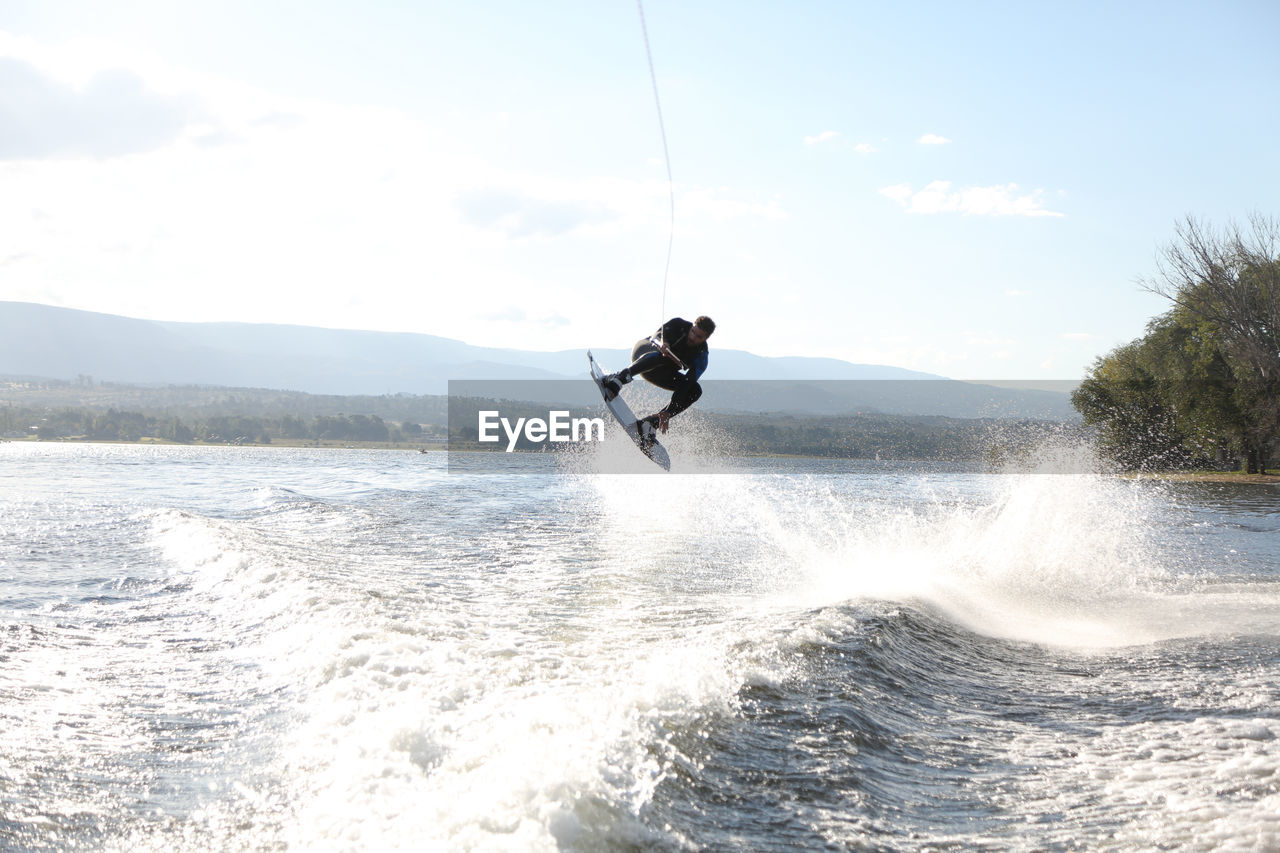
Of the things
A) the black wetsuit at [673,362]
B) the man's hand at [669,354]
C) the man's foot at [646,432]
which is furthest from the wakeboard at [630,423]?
the man's hand at [669,354]

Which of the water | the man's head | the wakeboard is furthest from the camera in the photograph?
the wakeboard

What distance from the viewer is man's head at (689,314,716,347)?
40.3 feet

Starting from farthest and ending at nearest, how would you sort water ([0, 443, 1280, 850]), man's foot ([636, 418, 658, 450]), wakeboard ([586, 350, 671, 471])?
wakeboard ([586, 350, 671, 471]), man's foot ([636, 418, 658, 450]), water ([0, 443, 1280, 850])

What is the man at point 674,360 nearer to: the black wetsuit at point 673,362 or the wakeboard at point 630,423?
the black wetsuit at point 673,362

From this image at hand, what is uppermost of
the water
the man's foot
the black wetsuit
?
the black wetsuit

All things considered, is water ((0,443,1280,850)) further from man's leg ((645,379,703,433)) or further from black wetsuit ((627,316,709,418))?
black wetsuit ((627,316,709,418))

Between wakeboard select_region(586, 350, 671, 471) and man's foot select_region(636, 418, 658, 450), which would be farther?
wakeboard select_region(586, 350, 671, 471)

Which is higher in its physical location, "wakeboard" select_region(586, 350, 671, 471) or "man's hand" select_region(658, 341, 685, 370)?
"man's hand" select_region(658, 341, 685, 370)

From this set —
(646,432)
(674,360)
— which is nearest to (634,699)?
(674,360)

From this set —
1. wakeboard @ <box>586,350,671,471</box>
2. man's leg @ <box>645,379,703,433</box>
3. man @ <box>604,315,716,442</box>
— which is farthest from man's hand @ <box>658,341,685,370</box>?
wakeboard @ <box>586,350,671,471</box>

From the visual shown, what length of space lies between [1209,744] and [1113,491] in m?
30.2

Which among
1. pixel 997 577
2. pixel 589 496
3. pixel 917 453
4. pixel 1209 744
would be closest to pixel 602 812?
pixel 1209 744

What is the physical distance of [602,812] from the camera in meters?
4.71

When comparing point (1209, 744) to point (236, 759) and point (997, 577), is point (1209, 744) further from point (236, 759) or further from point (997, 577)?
point (997, 577)
